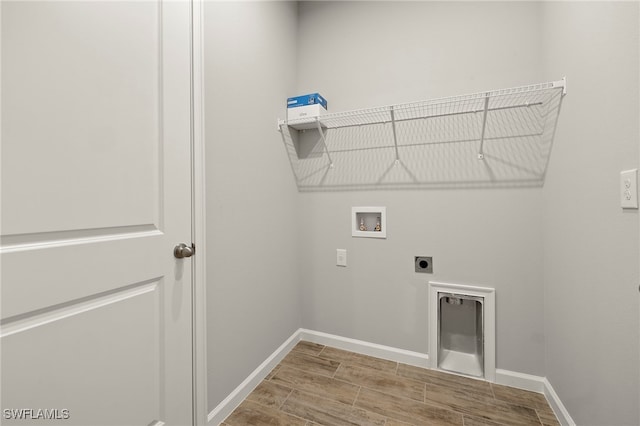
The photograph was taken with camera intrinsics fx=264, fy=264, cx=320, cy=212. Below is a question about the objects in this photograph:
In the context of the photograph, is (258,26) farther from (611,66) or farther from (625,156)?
(625,156)

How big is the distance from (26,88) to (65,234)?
400 millimetres

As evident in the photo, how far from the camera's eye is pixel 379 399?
4.85 feet

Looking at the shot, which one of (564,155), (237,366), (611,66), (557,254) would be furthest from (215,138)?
(557,254)

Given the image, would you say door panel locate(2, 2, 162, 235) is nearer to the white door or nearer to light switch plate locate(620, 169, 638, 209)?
the white door

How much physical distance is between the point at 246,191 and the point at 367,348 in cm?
141

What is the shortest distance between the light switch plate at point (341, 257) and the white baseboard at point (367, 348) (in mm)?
568

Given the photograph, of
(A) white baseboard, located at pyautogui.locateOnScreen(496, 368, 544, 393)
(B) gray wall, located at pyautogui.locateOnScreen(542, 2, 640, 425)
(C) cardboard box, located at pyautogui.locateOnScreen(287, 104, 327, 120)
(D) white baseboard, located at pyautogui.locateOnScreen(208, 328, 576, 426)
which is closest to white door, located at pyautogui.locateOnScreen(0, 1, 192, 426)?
(D) white baseboard, located at pyautogui.locateOnScreen(208, 328, 576, 426)

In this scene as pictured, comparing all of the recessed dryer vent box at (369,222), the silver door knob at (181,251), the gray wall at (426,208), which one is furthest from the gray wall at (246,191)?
the recessed dryer vent box at (369,222)

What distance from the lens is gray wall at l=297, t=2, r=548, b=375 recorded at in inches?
61.7

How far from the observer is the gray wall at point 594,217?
2.90 ft

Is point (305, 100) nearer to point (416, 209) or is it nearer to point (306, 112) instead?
point (306, 112)

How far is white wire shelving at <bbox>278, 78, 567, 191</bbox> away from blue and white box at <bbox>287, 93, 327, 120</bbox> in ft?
0.16

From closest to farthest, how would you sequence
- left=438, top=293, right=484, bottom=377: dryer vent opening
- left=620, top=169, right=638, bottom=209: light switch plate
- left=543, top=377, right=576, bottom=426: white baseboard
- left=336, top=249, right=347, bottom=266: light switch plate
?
left=620, top=169, right=638, bottom=209: light switch plate
left=543, top=377, right=576, bottom=426: white baseboard
left=438, top=293, right=484, bottom=377: dryer vent opening
left=336, top=249, right=347, bottom=266: light switch plate

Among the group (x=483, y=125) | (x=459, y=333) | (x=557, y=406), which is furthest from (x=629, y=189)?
(x=459, y=333)
